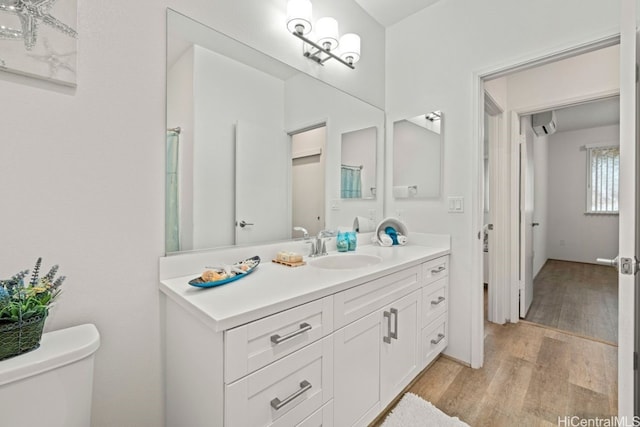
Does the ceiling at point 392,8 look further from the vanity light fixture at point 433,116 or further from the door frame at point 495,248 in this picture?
the door frame at point 495,248

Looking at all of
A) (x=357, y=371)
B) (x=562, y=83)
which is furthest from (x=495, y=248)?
(x=357, y=371)

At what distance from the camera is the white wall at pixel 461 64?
1.65 metres

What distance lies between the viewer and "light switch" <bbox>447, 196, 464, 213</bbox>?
1951 mm

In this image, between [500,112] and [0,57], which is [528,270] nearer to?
[500,112]

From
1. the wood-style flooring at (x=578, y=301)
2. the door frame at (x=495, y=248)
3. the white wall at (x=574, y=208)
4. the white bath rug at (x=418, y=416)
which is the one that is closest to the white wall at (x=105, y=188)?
the white bath rug at (x=418, y=416)

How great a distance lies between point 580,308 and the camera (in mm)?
2961

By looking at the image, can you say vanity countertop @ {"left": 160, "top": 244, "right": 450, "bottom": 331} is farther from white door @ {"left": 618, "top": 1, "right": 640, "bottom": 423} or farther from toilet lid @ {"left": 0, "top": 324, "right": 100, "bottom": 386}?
white door @ {"left": 618, "top": 1, "right": 640, "bottom": 423}

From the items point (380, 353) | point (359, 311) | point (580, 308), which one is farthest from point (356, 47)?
point (580, 308)

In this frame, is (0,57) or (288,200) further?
(288,200)

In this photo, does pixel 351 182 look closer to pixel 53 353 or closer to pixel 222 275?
pixel 222 275

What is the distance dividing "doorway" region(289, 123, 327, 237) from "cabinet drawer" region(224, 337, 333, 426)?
2.81ft

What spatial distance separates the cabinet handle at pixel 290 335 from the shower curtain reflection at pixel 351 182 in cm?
125

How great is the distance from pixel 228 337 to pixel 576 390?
209 cm

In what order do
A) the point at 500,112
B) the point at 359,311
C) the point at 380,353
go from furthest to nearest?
the point at 500,112 < the point at 380,353 < the point at 359,311
